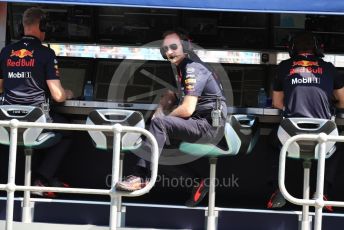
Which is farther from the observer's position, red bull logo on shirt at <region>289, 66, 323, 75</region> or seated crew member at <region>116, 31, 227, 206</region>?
red bull logo on shirt at <region>289, 66, 323, 75</region>

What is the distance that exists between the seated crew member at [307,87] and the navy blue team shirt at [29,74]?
171 cm

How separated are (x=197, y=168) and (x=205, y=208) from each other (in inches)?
29.9

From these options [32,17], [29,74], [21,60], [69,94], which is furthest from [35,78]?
[32,17]

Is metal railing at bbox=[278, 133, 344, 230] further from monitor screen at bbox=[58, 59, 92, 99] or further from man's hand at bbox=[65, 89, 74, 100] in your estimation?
monitor screen at bbox=[58, 59, 92, 99]

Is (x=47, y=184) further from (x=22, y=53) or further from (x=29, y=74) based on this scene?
(x=22, y=53)

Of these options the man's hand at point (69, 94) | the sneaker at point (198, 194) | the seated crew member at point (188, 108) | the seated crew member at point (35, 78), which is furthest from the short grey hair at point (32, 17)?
the sneaker at point (198, 194)

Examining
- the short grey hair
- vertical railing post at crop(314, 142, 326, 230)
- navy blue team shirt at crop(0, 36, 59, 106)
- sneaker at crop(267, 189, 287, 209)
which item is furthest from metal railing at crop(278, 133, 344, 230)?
the short grey hair

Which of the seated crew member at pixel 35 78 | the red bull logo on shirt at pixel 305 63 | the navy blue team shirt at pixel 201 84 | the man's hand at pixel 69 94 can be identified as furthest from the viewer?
the man's hand at pixel 69 94

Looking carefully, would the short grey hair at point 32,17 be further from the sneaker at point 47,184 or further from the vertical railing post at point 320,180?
the vertical railing post at point 320,180

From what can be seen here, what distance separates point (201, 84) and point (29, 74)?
1320 mm

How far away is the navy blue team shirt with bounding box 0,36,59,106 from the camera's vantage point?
5.43 m

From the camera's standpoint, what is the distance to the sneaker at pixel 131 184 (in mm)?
4559

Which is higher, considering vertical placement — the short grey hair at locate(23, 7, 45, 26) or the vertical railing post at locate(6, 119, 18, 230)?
the short grey hair at locate(23, 7, 45, 26)

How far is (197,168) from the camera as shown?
19.2 ft
